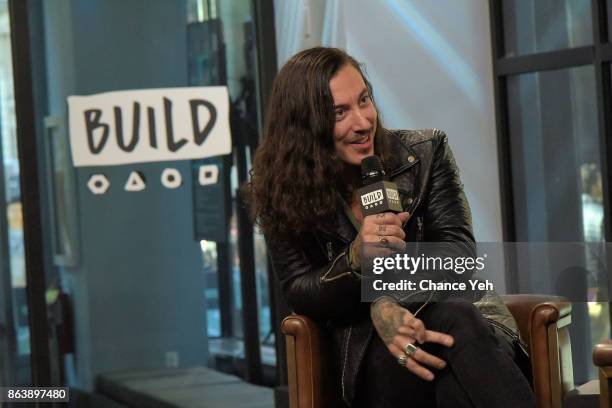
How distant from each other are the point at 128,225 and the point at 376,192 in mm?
2484

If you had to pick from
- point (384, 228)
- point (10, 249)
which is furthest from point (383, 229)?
point (10, 249)

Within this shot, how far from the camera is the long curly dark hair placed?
2.39 metres

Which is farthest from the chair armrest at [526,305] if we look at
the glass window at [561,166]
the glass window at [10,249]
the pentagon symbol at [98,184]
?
the glass window at [10,249]

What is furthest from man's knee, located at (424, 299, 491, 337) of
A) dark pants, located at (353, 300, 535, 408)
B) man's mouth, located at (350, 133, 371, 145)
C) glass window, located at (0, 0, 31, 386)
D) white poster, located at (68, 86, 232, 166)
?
glass window, located at (0, 0, 31, 386)

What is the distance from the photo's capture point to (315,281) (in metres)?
2.37

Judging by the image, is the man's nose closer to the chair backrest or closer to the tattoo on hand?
the tattoo on hand

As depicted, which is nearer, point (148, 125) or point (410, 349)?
point (410, 349)

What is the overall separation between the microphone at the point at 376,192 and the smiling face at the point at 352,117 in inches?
10.5

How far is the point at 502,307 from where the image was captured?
2332 millimetres

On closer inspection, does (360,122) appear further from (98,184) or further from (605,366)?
(98,184)

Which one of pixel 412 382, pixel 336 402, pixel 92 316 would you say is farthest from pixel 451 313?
pixel 92 316

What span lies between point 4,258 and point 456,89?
194cm

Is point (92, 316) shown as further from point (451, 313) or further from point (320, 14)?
point (451, 313)

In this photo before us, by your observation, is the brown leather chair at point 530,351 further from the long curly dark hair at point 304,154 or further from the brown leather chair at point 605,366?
the long curly dark hair at point 304,154
